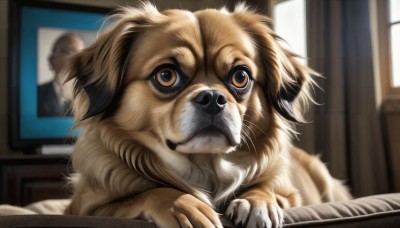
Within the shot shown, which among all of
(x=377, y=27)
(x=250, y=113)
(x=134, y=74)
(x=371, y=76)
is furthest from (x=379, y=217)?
(x=377, y=27)

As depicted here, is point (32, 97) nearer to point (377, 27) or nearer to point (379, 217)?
point (377, 27)

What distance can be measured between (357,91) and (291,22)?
44.9 inches

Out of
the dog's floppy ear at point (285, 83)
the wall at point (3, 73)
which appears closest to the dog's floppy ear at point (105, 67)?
the dog's floppy ear at point (285, 83)

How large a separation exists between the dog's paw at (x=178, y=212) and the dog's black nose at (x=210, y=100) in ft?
0.70

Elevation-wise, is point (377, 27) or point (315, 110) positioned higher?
point (377, 27)

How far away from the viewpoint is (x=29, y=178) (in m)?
3.45

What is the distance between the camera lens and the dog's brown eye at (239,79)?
1.37m

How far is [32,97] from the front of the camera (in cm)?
385

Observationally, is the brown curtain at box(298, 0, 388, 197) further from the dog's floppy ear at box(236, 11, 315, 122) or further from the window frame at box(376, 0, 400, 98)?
the dog's floppy ear at box(236, 11, 315, 122)

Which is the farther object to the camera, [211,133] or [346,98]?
[346,98]

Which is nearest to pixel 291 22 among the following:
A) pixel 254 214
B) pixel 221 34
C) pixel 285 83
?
pixel 285 83

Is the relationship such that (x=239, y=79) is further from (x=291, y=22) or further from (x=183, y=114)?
(x=291, y=22)

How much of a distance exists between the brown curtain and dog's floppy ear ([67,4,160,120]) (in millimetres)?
1891

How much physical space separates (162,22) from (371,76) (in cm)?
190
